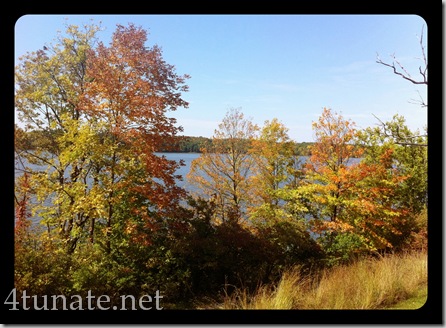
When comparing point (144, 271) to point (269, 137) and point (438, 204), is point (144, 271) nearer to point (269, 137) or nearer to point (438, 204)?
point (438, 204)

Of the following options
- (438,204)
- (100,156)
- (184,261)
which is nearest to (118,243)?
(184,261)

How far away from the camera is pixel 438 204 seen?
3.30m

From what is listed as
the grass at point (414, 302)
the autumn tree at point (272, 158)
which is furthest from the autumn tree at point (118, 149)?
the autumn tree at point (272, 158)

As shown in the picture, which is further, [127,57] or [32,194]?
[32,194]

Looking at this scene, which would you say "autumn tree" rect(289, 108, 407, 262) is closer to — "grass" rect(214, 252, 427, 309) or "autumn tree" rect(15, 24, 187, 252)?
"grass" rect(214, 252, 427, 309)

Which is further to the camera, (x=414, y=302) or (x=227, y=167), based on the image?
(x=227, y=167)

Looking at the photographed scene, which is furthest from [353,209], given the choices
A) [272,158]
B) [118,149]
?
[118,149]

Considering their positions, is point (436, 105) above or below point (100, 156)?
above

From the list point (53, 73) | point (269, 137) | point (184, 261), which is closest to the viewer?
point (184, 261)

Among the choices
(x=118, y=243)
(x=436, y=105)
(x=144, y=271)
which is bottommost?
(x=144, y=271)

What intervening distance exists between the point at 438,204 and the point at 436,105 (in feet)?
4.00

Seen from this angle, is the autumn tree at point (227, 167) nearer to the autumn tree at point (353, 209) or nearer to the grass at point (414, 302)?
the autumn tree at point (353, 209)

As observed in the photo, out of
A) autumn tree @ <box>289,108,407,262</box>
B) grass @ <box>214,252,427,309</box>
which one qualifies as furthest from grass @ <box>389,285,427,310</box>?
autumn tree @ <box>289,108,407,262</box>

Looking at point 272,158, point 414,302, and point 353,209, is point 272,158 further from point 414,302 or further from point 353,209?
point 414,302
